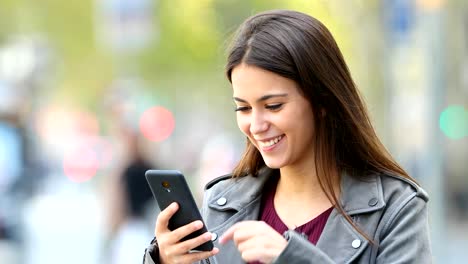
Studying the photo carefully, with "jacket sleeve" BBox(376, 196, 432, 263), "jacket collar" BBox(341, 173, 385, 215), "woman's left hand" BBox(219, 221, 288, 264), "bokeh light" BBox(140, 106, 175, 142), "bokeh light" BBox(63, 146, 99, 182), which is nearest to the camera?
"woman's left hand" BBox(219, 221, 288, 264)

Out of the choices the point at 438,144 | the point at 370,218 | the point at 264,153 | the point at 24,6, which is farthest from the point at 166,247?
the point at 24,6

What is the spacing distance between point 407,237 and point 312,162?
398 mm

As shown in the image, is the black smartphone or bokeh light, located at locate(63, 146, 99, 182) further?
bokeh light, located at locate(63, 146, 99, 182)

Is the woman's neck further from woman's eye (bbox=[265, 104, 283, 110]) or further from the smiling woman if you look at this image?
woman's eye (bbox=[265, 104, 283, 110])

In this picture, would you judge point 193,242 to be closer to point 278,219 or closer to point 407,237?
point 278,219

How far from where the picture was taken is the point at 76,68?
48125 mm

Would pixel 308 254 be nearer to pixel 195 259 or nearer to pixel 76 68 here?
pixel 195 259

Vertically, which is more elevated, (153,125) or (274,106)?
(274,106)

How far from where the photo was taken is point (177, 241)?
120 inches

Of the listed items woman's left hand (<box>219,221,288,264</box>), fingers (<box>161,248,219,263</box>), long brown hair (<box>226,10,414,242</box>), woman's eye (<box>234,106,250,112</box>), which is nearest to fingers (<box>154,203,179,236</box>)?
fingers (<box>161,248,219,263</box>)

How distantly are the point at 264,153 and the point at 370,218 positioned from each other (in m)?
0.35

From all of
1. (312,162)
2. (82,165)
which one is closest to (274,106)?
(312,162)

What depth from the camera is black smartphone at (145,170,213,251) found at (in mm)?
3037

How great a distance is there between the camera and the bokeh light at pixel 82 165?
3631 cm
